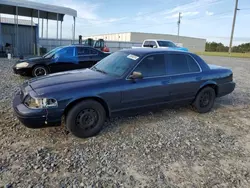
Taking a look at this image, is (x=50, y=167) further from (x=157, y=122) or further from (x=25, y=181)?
(x=157, y=122)

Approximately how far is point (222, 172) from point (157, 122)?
5.64 feet

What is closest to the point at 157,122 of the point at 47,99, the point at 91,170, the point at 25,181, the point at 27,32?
the point at 91,170

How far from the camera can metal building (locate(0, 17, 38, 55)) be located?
1829 cm

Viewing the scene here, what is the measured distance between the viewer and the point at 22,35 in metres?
19.0

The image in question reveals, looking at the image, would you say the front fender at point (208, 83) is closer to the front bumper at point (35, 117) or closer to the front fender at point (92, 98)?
the front fender at point (92, 98)

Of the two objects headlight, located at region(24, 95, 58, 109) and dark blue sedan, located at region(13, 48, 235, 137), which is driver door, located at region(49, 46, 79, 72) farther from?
headlight, located at region(24, 95, 58, 109)

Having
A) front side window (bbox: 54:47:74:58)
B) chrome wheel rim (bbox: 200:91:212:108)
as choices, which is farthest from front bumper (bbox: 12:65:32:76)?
chrome wheel rim (bbox: 200:91:212:108)

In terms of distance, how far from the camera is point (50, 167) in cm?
268

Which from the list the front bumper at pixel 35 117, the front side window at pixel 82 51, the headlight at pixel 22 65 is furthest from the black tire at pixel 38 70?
the front bumper at pixel 35 117

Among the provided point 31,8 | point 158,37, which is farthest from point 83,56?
point 158,37

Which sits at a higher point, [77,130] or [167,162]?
[77,130]

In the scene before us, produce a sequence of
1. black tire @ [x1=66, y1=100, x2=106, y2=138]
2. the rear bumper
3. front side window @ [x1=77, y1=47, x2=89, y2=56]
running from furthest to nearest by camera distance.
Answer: front side window @ [x1=77, y1=47, x2=89, y2=56] < the rear bumper < black tire @ [x1=66, y1=100, x2=106, y2=138]

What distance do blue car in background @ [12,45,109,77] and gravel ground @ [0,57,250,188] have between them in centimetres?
379

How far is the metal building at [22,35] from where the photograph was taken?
18.3 m
